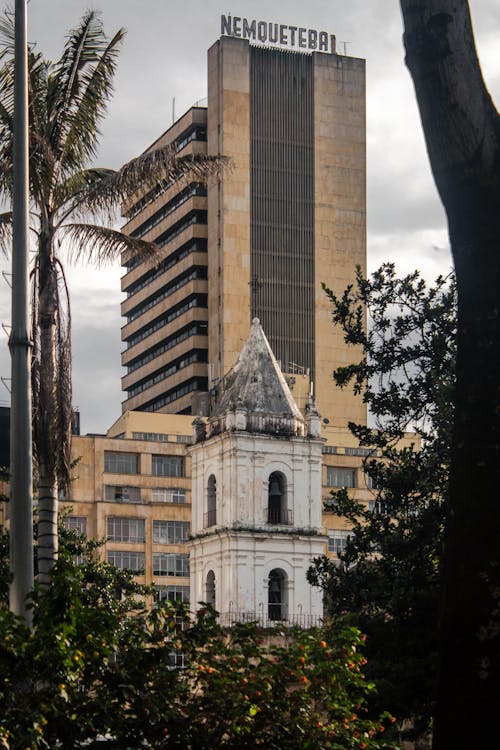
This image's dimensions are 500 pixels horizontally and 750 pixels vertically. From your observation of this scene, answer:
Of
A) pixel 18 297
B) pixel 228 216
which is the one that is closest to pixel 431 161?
pixel 18 297

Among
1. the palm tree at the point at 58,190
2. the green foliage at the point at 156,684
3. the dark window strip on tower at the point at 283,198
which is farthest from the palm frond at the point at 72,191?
the dark window strip on tower at the point at 283,198

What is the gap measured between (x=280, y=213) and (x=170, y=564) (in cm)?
3772

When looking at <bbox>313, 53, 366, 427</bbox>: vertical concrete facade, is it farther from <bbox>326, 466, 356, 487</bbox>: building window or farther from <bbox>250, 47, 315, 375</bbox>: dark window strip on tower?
<bbox>326, 466, 356, 487</bbox>: building window

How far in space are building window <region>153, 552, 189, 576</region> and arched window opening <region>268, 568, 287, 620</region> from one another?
35396mm

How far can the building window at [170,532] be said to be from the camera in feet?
343

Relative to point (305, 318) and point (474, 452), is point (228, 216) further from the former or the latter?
point (474, 452)

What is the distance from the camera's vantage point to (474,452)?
32.3 feet

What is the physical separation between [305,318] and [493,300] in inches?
4796

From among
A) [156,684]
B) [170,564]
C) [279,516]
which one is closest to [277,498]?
[279,516]

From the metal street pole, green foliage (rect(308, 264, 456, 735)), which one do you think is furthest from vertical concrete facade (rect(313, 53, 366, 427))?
the metal street pole

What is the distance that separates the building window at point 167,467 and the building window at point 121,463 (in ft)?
4.12

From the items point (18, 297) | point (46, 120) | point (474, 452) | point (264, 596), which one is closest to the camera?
point (474, 452)

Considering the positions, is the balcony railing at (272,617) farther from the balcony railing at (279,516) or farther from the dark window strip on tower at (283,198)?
the dark window strip on tower at (283,198)

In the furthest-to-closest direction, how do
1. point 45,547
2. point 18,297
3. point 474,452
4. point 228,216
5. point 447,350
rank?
point 228,216 → point 447,350 → point 45,547 → point 18,297 → point 474,452
